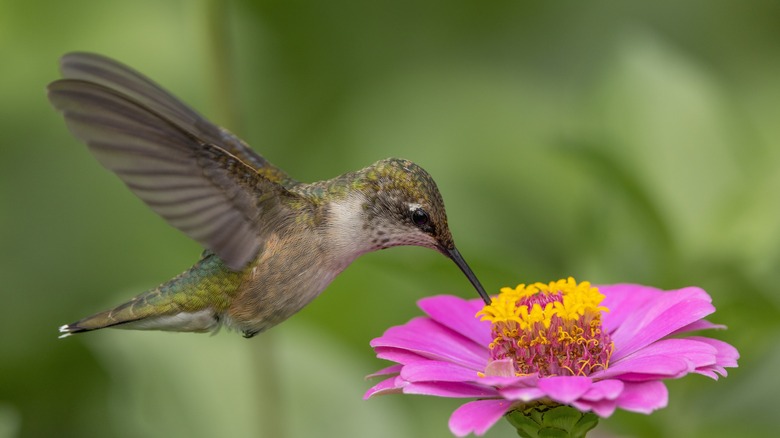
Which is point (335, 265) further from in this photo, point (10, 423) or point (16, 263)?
point (16, 263)

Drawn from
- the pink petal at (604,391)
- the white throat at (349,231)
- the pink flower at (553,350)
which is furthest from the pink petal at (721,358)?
the white throat at (349,231)

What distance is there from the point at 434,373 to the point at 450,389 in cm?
4

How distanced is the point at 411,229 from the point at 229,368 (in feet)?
2.47

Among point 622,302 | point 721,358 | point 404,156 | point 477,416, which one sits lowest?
point 477,416

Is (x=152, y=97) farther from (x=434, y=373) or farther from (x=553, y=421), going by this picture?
(x=553, y=421)

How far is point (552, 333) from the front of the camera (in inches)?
58.4

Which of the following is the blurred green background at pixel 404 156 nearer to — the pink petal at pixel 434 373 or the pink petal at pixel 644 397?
the pink petal at pixel 434 373

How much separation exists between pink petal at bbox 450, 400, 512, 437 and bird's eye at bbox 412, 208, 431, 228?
324mm

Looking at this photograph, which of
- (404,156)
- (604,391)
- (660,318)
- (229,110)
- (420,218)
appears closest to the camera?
(604,391)

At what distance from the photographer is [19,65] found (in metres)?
2.76

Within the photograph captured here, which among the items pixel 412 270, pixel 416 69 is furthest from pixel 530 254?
pixel 412 270

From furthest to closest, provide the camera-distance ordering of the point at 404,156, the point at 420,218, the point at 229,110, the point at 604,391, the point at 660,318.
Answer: the point at 404,156, the point at 229,110, the point at 420,218, the point at 660,318, the point at 604,391

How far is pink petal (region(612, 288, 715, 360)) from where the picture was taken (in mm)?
1334

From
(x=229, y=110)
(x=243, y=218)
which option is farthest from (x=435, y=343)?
(x=229, y=110)
